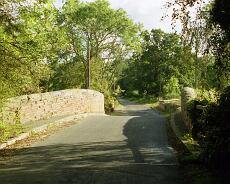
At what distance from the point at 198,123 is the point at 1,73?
5974 millimetres

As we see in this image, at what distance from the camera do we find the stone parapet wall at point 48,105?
1614 centimetres

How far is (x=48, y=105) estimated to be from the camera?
68.3ft

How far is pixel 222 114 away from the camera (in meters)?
8.54

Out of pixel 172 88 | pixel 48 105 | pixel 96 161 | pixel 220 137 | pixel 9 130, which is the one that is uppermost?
pixel 172 88

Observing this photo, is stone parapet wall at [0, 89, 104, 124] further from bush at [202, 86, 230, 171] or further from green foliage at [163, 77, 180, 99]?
green foliage at [163, 77, 180, 99]

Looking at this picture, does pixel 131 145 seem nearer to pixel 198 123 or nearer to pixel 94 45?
pixel 198 123

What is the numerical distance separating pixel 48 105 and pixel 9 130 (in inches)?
243

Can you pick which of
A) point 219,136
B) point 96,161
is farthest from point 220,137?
point 96,161

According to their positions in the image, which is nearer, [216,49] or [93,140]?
[216,49]

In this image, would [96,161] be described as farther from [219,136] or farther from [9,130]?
[9,130]

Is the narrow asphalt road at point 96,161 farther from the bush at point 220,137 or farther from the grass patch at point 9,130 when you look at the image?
the grass patch at point 9,130

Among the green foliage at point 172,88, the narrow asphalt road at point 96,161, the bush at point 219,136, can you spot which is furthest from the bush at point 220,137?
the green foliage at point 172,88

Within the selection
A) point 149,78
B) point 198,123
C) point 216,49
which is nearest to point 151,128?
point 198,123

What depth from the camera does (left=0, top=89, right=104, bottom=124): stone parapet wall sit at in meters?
16.1
